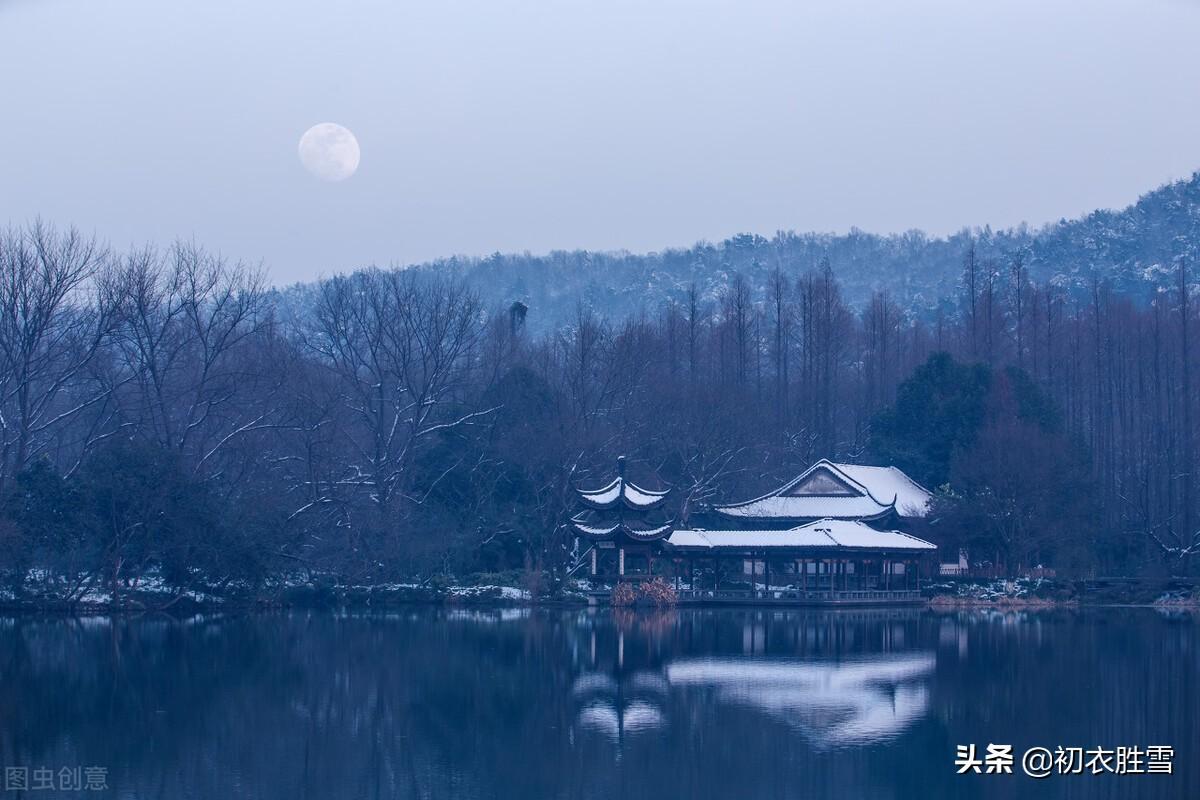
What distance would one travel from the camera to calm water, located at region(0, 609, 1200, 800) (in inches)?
502

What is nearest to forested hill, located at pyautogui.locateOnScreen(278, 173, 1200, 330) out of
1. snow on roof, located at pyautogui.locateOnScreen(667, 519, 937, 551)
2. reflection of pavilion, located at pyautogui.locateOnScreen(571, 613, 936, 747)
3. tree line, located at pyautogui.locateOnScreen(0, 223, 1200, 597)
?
tree line, located at pyautogui.locateOnScreen(0, 223, 1200, 597)

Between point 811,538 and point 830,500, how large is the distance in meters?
5.12

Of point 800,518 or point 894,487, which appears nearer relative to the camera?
point 800,518

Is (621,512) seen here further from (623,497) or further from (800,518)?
(800,518)

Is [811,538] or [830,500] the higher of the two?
[830,500]

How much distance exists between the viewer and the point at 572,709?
55.5 feet

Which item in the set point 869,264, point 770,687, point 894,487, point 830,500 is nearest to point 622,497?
point 830,500

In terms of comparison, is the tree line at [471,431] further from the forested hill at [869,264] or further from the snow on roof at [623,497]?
the forested hill at [869,264]

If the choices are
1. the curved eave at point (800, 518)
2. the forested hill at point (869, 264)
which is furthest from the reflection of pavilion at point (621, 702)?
the forested hill at point (869, 264)

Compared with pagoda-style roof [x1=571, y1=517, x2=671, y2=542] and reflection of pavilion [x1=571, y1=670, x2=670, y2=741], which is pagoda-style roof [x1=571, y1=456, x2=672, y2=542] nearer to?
pagoda-style roof [x1=571, y1=517, x2=671, y2=542]

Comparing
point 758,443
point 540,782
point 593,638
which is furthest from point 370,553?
point 540,782

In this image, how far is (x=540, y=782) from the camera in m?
12.6

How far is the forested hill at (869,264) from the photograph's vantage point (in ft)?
310

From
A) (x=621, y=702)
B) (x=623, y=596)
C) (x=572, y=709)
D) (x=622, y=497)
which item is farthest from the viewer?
(x=622, y=497)
